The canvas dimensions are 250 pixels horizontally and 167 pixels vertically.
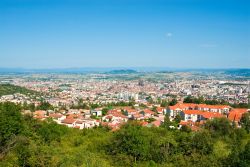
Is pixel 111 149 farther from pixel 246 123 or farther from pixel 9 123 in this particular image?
pixel 246 123

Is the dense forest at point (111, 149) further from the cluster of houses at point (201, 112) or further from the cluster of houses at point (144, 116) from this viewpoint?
the cluster of houses at point (201, 112)

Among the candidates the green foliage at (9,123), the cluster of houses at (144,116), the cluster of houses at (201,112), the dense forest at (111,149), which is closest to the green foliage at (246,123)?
the cluster of houses at (144,116)

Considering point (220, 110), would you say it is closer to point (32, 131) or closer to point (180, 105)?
point (180, 105)

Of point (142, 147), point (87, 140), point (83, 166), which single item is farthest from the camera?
point (87, 140)

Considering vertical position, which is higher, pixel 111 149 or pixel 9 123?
pixel 9 123

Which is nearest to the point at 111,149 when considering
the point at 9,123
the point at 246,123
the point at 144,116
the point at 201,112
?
the point at 9,123

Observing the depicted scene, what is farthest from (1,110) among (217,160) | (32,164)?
(217,160)

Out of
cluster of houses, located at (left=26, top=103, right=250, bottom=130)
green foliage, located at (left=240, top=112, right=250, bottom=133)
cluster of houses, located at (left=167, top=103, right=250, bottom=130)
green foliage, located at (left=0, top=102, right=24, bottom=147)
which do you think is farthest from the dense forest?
cluster of houses, located at (left=167, top=103, right=250, bottom=130)

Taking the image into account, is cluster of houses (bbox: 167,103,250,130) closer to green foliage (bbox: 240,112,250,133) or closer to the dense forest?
green foliage (bbox: 240,112,250,133)
